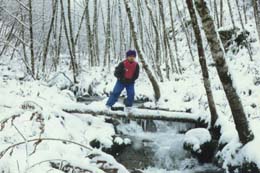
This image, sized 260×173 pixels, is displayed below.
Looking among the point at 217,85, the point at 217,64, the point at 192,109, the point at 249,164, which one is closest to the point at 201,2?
the point at 217,64

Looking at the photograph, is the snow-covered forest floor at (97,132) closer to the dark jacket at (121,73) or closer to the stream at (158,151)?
the stream at (158,151)

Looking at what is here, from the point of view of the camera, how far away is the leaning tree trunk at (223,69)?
6312mm

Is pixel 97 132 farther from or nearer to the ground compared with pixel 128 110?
nearer to the ground

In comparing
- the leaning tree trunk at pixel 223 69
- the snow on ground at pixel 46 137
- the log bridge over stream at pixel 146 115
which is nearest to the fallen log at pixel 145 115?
the log bridge over stream at pixel 146 115

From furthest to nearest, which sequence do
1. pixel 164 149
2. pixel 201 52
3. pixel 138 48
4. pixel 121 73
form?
pixel 138 48, pixel 121 73, pixel 164 149, pixel 201 52

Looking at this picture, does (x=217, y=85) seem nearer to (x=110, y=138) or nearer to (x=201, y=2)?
(x=110, y=138)

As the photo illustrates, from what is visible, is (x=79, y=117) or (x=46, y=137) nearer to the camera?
(x=46, y=137)

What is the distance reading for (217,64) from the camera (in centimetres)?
646

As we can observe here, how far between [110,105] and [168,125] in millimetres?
1798

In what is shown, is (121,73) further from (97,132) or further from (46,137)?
(46,137)

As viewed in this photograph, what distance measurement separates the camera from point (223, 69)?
6.43 m

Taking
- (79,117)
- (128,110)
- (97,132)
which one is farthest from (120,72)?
(97,132)

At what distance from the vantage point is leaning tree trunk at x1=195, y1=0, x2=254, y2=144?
6.31m

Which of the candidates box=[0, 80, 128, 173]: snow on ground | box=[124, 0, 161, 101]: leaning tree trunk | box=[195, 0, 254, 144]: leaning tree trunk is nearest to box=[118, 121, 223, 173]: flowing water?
box=[0, 80, 128, 173]: snow on ground
